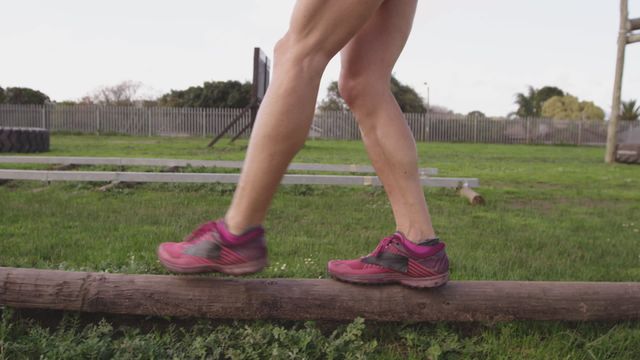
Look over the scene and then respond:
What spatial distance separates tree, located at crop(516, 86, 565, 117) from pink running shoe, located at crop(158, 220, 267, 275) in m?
53.3

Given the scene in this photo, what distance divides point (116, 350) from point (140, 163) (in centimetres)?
544

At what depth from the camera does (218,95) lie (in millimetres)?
34594

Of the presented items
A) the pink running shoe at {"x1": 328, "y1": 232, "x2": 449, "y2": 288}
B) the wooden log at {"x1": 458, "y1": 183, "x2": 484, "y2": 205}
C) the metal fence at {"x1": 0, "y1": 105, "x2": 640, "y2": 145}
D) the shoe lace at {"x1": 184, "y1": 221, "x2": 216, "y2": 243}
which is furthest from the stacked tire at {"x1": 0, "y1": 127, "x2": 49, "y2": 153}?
the metal fence at {"x1": 0, "y1": 105, "x2": 640, "y2": 145}

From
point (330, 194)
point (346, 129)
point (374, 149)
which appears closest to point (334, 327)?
point (374, 149)

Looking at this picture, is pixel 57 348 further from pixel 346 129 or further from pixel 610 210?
pixel 346 129

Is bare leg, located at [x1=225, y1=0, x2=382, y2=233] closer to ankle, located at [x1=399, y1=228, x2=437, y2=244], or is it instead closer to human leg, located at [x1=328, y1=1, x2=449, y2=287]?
human leg, located at [x1=328, y1=1, x2=449, y2=287]

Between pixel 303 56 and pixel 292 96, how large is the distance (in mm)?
118

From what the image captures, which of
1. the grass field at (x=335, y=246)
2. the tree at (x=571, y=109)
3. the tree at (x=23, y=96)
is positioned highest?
the tree at (x=571, y=109)

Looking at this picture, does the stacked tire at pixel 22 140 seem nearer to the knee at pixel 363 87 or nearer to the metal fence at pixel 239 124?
the knee at pixel 363 87

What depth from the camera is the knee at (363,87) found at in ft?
6.06

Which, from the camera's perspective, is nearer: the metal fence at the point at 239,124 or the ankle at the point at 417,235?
the ankle at the point at 417,235

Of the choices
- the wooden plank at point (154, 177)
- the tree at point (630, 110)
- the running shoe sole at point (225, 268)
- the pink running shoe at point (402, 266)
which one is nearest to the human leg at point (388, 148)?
the pink running shoe at point (402, 266)

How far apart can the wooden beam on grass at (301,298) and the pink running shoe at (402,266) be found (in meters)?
0.04

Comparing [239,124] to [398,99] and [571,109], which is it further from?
[571,109]
